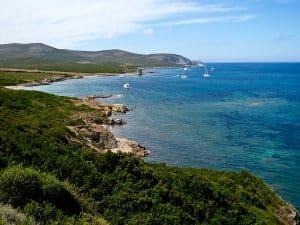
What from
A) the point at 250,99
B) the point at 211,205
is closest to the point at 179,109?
the point at 250,99

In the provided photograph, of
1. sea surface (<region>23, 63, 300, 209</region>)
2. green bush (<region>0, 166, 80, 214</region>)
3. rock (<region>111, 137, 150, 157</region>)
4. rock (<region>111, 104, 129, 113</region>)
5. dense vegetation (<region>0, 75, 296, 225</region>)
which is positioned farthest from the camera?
rock (<region>111, 104, 129, 113</region>)

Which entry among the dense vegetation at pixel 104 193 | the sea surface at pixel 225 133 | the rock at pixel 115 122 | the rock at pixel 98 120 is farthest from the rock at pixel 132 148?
the dense vegetation at pixel 104 193

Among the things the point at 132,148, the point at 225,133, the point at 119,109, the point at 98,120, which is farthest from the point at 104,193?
the point at 119,109

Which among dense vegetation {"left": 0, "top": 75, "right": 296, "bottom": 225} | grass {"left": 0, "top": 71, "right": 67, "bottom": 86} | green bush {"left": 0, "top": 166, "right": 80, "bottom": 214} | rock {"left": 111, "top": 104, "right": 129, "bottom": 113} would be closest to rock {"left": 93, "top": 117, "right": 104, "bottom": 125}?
rock {"left": 111, "top": 104, "right": 129, "bottom": 113}

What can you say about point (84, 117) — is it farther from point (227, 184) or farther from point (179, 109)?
point (227, 184)

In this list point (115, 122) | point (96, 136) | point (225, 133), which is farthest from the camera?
point (115, 122)

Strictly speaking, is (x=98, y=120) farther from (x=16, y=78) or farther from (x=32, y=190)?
(x=16, y=78)

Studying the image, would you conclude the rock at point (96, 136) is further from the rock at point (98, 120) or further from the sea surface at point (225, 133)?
the rock at point (98, 120)

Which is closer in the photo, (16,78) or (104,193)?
(104,193)

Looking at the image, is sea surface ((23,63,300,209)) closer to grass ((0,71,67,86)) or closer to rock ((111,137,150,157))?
rock ((111,137,150,157))
